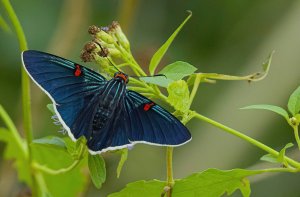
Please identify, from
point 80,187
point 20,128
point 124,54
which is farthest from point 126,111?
point 20,128

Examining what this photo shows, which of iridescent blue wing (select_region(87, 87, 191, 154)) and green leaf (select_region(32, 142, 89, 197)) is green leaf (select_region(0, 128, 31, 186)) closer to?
green leaf (select_region(32, 142, 89, 197))

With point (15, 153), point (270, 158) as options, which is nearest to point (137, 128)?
point (270, 158)

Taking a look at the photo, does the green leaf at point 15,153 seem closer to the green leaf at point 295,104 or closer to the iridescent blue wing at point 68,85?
the iridescent blue wing at point 68,85

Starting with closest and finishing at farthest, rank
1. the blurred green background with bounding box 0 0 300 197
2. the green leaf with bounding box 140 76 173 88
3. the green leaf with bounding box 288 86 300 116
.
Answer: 1. the green leaf with bounding box 140 76 173 88
2. the green leaf with bounding box 288 86 300 116
3. the blurred green background with bounding box 0 0 300 197

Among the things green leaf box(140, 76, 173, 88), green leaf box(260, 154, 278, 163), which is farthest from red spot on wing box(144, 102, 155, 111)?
green leaf box(260, 154, 278, 163)

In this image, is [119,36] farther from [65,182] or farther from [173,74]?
[65,182]

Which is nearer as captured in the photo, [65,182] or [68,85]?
[68,85]

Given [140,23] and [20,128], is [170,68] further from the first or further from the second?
[140,23]
